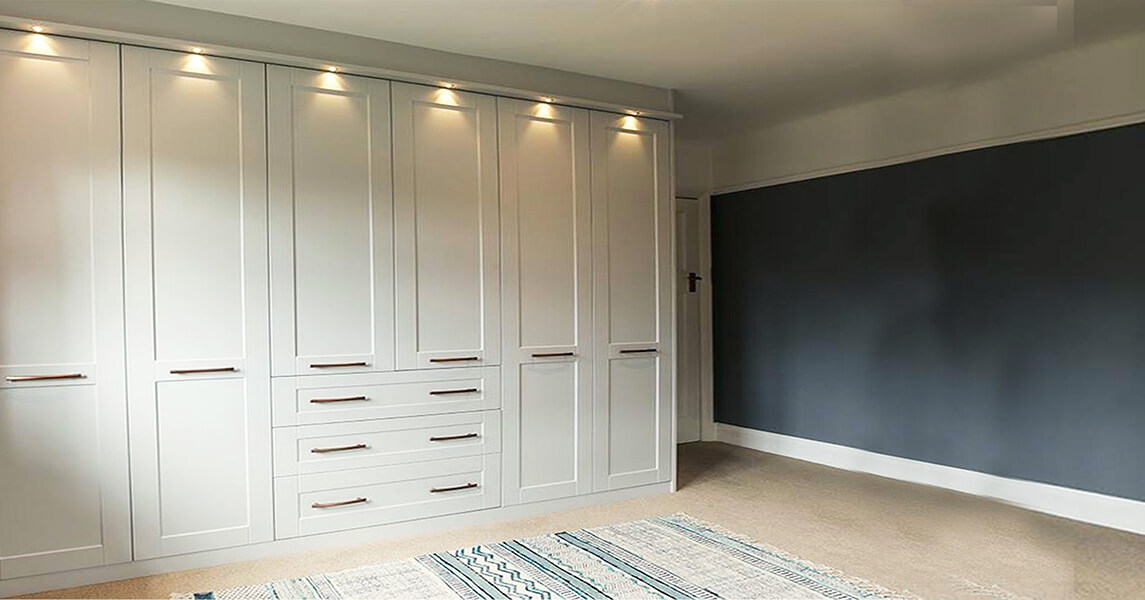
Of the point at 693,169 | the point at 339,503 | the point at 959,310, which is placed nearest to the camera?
the point at 339,503

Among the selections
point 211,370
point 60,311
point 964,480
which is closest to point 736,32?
point 211,370

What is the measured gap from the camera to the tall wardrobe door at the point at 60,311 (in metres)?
3.28

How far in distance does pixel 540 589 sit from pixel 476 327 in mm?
1486

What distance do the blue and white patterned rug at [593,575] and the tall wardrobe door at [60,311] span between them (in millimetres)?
671

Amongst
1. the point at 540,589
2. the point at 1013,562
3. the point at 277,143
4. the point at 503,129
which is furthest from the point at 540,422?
the point at 1013,562

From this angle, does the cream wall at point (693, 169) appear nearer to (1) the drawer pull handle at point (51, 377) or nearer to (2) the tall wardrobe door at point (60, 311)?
(2) the tall wardrobe door at point (60, 311)

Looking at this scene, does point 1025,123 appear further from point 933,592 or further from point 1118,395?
point 933,592

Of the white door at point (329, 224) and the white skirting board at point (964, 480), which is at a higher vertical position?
the white door at point (329, 224)

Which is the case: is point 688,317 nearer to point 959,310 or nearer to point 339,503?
point 959,310

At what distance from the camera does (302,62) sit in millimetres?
3814

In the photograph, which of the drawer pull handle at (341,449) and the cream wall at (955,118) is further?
the cream wall at (955,118)

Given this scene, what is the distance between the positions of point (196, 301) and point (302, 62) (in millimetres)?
1223

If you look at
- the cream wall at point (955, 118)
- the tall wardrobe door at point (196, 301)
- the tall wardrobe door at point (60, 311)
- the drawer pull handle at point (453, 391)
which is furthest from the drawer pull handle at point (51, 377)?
the cream wall at point (955, 118)

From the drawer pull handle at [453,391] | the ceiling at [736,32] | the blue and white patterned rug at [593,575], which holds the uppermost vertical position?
the ceiling at [736,32]
